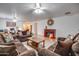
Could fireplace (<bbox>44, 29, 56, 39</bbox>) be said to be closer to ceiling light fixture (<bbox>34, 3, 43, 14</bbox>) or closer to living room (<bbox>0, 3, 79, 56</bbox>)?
living room (<bbox>0, 3, 79, 56</bbox>)

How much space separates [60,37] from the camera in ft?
6.15

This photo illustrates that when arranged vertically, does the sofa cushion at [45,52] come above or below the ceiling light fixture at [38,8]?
below

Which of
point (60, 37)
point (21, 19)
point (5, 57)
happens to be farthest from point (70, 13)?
point (5, 57)

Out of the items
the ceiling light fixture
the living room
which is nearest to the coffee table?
the living room

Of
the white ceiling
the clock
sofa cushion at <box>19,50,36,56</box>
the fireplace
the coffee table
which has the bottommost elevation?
sofa cushion at <box>19,50,36,56</box>

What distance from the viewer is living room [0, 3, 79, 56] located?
1843 millimetres

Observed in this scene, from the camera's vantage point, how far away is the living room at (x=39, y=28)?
1.84 m

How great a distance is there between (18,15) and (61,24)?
64 centimetres

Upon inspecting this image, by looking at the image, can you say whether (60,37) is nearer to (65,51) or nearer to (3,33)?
(65,51)

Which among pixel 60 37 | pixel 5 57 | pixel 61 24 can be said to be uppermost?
pixel 61 24

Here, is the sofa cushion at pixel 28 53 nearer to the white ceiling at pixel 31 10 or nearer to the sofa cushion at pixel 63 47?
the sofa cushion at pixel 63 47

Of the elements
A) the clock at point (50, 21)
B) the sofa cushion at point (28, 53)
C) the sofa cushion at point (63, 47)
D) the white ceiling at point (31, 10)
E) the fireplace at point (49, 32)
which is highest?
the white ceiling at point (31, 10)

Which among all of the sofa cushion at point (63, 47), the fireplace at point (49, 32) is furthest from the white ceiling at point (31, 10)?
the sofa cushion at point (63, 47)

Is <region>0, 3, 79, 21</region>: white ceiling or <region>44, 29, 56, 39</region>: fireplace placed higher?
<region>0, 3, 79, 21</region>: white ceiling
